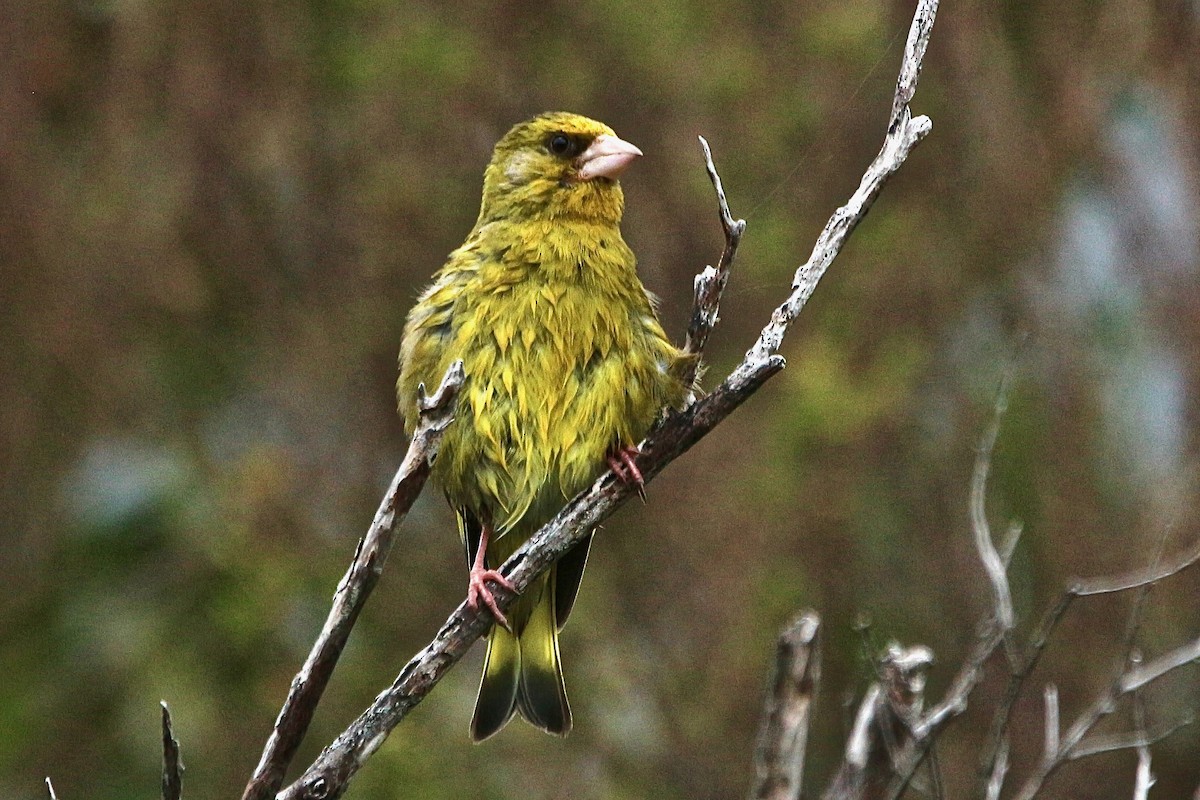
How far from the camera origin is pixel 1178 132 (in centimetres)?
550

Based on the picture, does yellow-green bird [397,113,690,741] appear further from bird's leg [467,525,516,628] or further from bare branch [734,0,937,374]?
bare branch [734,0,937,374]

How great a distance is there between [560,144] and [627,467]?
90cm

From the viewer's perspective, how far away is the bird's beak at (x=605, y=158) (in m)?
3.58

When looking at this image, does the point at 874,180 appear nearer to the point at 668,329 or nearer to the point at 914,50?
the point at 914,50

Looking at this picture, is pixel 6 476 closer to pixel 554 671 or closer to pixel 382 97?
pixel 382 97

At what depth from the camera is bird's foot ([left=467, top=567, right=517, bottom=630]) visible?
3.01 metres

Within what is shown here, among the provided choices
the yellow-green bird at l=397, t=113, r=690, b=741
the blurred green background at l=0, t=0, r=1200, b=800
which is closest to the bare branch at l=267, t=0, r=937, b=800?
the yellow-green bird at l=397, t=113, r=690, b=741

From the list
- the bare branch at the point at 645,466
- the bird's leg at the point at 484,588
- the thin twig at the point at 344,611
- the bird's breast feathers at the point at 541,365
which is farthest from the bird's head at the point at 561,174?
the thin twig at the point at 344,611

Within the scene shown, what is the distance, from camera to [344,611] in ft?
8.25

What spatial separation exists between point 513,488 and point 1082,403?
9.46ft

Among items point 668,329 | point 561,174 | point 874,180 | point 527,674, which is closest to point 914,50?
point 874,180

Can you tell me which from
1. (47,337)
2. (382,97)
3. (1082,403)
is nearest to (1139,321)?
(1082,403)

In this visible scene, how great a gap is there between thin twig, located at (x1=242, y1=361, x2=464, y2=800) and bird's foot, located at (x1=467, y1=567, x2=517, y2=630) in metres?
0.45

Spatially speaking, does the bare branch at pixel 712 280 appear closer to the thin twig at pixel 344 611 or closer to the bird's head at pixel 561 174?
the thin twig at pixel 344 611
